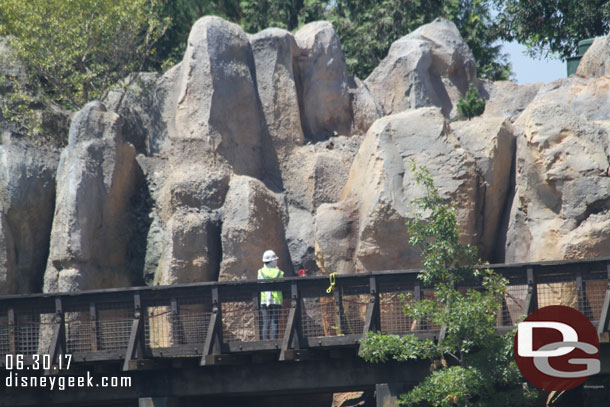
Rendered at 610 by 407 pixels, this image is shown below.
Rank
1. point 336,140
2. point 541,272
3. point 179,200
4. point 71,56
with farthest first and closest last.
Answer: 1. point 71,56
2. point 336,140
3. point 179,200
4. point 541,272

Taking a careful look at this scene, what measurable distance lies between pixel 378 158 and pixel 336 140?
366 cm

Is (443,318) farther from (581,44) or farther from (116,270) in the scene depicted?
(581,44)

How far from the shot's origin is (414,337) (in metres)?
17.5

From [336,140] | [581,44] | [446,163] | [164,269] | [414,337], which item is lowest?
[414,337]

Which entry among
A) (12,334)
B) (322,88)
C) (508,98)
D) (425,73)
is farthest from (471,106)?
(12,334)

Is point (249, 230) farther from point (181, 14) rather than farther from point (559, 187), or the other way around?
A: point (181, 14)

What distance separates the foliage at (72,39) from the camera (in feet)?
94.0

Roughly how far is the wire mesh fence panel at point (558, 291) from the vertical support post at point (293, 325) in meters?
4.05

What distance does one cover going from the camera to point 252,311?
62.0ft

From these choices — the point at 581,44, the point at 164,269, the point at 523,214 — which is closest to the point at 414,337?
the point at 523,214

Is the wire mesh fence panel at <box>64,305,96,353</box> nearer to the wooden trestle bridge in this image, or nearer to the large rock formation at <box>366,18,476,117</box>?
the wooden trestle bridge

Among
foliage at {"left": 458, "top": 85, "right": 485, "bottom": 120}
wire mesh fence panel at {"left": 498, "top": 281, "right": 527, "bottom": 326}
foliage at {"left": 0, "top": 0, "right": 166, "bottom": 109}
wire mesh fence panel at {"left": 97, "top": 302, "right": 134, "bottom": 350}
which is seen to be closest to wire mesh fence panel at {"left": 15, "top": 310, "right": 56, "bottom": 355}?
wire mesh fence panel at {"left": 97, "top": 302, "right": 134, "bottom": 350}

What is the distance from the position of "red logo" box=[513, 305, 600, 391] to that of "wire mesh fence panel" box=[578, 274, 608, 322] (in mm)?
395

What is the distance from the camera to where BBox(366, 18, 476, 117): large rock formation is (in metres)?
27.5
